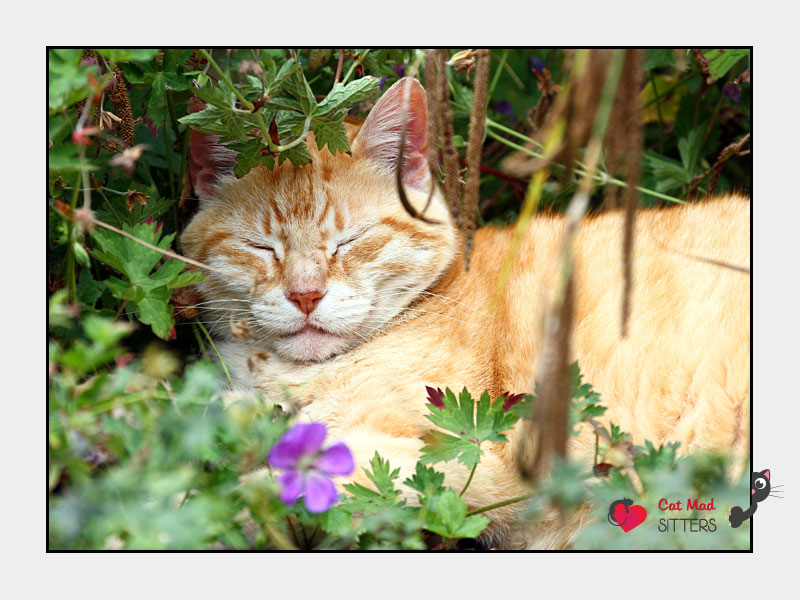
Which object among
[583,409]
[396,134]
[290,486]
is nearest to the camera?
[290,486]

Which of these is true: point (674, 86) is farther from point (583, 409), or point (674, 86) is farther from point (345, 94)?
point (583, 409)

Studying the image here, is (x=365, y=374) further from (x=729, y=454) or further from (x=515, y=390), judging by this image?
(x=729, y=454)

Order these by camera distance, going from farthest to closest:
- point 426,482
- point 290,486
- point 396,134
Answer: point 396,134 → point 426,482 → point 290,486

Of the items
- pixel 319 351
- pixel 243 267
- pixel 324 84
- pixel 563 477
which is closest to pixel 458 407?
pixel 563 477

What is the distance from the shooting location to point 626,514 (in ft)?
4.95

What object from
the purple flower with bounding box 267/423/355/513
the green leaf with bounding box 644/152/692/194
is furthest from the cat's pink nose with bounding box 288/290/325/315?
the green leaf with bounding box 644/152/692/194

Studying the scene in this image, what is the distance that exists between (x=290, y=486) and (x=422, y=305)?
0.87 meters

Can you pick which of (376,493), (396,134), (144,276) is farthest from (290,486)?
(396,134)

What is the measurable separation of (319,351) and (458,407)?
0.54 m

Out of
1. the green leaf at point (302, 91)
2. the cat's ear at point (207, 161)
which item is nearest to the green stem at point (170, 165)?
the cat's ear at point (207, 161)

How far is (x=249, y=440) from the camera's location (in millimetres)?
1359

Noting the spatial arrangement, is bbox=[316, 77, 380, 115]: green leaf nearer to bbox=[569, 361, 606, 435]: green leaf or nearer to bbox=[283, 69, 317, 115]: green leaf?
bbox=[283, 69, 317, 115]: green leaf

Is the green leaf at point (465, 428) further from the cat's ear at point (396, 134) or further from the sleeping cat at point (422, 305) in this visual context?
the cat's ear at point (396, 134)
